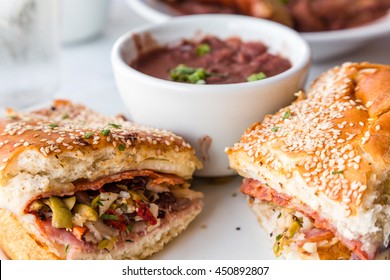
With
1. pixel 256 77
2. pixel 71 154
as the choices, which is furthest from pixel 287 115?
pixel 71 154

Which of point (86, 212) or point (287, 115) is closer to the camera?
point (86, 212)

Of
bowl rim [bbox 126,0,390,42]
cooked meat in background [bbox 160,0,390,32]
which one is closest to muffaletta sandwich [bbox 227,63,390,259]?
bowl rim [bbox 126,0,390,42]

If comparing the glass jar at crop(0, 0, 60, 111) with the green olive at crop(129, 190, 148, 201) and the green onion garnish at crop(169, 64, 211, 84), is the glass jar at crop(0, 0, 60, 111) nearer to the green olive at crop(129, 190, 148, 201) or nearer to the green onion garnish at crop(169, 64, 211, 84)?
the green onion garnish at crop(169, 64, 211, 84)

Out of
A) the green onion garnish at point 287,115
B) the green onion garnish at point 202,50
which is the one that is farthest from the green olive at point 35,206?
the green onion garnish at point 202,50

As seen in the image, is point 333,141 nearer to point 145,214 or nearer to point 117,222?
point 145,214

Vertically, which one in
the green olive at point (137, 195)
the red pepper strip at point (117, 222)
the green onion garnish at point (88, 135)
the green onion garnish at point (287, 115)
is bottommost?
the red pepper strip at point (117, 222)

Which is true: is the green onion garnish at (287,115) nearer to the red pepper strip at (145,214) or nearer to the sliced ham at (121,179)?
the sliced ham at (121,179)

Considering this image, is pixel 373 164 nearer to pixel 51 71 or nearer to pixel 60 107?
pixel 60 107
